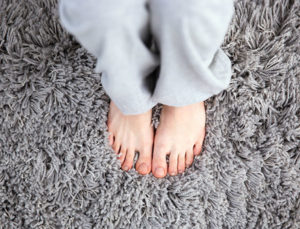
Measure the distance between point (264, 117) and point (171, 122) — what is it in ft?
0.65

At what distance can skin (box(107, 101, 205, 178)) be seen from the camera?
0.76 m

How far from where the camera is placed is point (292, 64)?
785mm

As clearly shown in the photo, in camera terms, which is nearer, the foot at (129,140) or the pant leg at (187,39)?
the pant leg at (187,39)

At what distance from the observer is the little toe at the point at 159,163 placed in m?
0.78

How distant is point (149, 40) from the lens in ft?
1.82

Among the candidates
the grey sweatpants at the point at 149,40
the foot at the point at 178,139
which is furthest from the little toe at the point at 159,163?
the grey sweatpants at the point at 149,40

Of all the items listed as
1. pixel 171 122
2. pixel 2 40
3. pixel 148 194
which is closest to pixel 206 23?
pixel 171 122

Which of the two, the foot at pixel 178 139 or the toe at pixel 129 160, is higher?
the foot at pixel 178 139

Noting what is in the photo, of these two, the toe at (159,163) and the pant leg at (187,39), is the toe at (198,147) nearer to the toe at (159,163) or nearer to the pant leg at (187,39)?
the toe at (159,163)

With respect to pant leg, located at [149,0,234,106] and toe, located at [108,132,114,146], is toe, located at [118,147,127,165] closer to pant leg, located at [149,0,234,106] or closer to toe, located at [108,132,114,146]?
toe, located at [108,132,114,146]

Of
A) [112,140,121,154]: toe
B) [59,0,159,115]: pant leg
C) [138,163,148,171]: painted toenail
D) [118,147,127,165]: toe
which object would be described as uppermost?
[59,0,159,115]: pant leg

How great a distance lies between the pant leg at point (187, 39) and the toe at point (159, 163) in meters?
0.23

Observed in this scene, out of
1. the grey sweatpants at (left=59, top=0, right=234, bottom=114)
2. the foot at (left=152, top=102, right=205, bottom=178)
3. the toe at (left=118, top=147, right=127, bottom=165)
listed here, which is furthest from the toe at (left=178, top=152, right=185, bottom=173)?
the grey sweatpants at (left=59, top=0, right=234, bottom=114)

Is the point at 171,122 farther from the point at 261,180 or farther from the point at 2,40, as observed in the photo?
the point at 2,40
